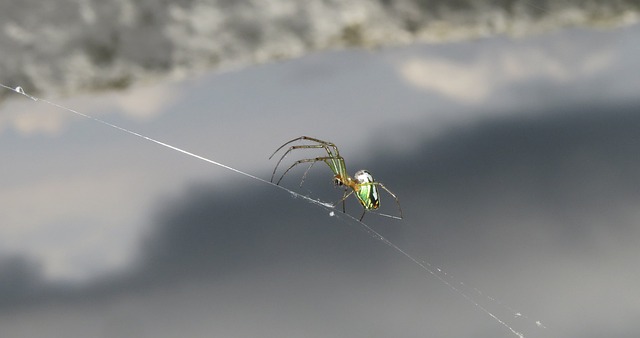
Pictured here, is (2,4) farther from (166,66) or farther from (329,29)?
(329,29)

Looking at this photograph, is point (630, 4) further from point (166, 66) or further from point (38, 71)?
point (38, 71)

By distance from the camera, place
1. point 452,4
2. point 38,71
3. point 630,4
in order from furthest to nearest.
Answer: point 452,4 < point 630,4 < point 38,71

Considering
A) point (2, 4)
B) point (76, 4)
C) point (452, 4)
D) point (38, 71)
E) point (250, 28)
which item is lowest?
point (38, 71)

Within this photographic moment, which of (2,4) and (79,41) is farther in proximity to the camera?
(79,41)

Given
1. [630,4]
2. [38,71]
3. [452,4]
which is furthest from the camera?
[452,4]

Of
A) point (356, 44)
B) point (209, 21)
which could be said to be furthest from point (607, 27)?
point (209, 21)

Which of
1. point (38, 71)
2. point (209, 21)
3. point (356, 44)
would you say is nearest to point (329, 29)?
point (356, 44)

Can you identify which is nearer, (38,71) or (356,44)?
(38,71)

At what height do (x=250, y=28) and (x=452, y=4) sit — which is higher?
(x=452, y=4)

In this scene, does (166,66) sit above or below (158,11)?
below
